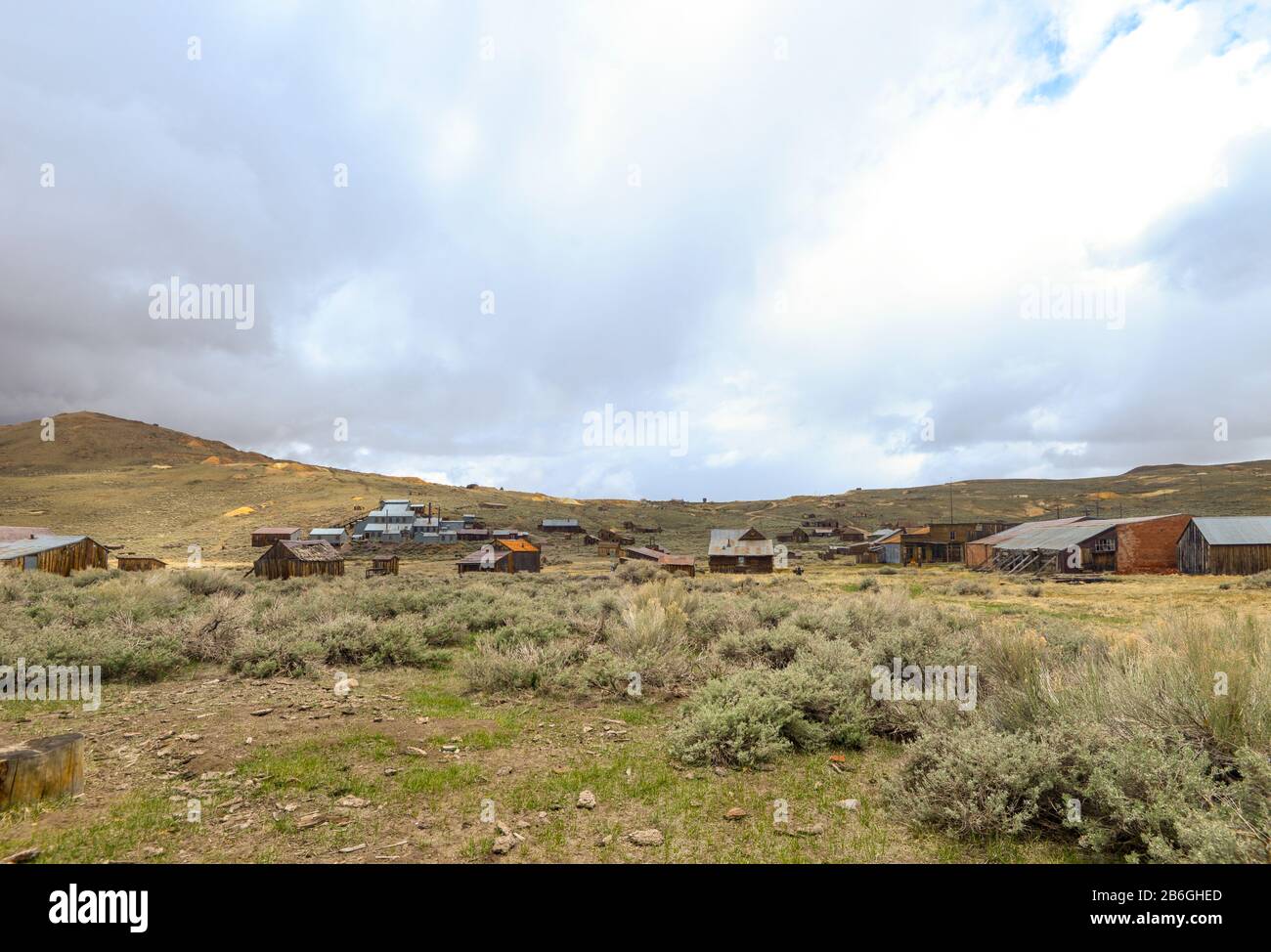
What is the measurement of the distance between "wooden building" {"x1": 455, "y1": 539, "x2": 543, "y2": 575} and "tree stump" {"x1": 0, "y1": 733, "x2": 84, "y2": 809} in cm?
3998

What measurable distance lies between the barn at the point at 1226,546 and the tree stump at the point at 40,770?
50549 mm

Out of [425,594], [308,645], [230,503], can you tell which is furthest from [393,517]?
[308,645]

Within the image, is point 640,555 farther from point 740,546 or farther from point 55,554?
point 55,554

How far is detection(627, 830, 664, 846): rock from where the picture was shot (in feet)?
13.8

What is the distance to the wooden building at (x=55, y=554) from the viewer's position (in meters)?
28.9

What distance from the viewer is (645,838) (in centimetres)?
425

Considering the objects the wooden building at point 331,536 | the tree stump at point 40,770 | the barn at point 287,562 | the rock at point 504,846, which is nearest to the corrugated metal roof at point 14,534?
the barn at point 287,562

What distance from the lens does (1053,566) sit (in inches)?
1549

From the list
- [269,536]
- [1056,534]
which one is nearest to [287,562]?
[269,536]

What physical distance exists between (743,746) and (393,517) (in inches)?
2709

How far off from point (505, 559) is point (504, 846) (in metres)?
43.9

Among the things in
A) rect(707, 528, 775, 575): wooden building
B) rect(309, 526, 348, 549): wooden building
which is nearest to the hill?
rect(309, 526, 348, 549): wooden building

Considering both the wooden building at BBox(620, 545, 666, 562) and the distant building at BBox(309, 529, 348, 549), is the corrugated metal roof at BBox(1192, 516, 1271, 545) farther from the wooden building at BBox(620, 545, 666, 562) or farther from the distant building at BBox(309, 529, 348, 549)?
the distant building at BBox(309, 529, 348, 549)
